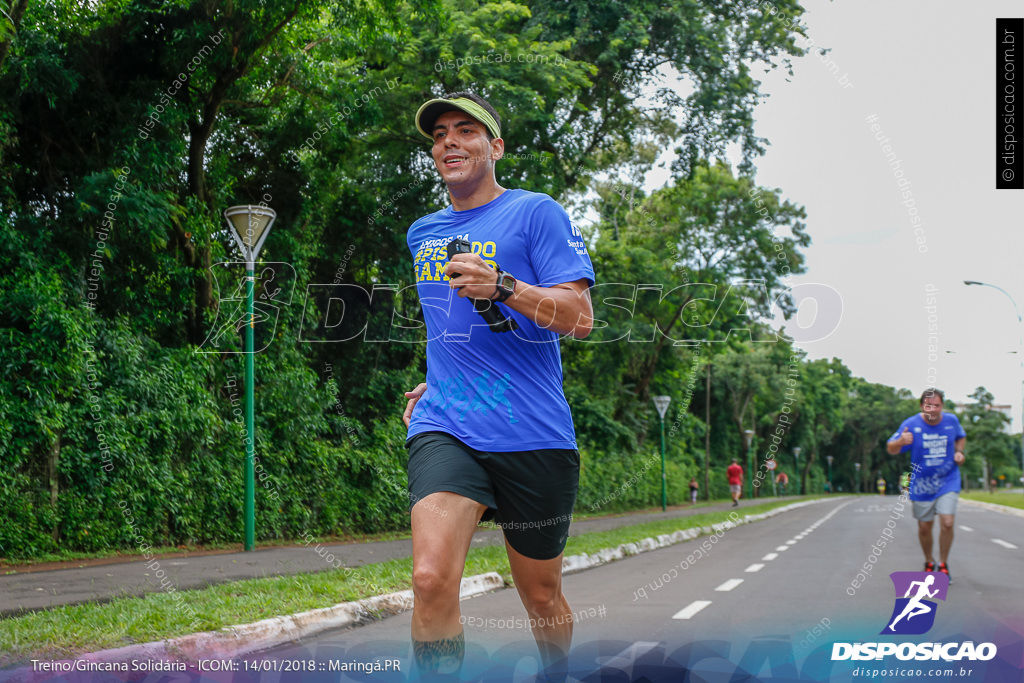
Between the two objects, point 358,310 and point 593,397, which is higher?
point 358,310

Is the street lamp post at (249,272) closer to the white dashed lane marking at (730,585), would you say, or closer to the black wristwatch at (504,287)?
the white dashed lane marking at (730,585)

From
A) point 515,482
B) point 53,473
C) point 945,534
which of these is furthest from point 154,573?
point 945,534

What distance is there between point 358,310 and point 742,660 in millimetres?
11475

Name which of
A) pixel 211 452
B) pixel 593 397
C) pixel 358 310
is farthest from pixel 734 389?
pixel 211 452

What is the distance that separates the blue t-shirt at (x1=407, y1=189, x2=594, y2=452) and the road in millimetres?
745

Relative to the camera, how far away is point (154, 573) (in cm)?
745

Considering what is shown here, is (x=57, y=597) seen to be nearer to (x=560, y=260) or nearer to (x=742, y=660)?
(x=742, y=660)

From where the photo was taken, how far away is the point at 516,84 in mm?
13398

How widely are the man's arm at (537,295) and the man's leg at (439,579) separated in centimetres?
58

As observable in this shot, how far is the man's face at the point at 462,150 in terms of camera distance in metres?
2.92

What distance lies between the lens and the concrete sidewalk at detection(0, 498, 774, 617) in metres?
6.04

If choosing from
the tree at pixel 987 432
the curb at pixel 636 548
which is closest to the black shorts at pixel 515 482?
the curb at pixel 636 548

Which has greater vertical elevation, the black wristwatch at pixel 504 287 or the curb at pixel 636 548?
the black wristwatch at pixel 504 287

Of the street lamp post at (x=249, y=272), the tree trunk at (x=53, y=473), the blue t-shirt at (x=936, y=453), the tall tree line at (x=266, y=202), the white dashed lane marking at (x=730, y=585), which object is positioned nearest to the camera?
the white dashed lane marking at (x=730, y=585)
